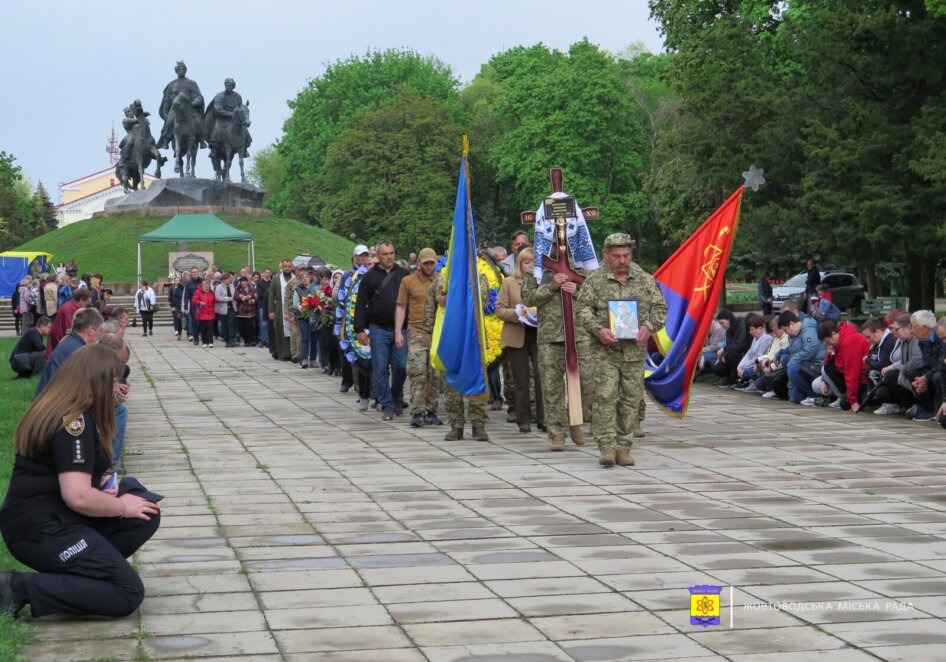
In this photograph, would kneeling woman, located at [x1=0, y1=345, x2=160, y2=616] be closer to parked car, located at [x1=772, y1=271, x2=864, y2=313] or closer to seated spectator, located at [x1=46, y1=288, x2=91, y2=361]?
seated spectator, located at [x1=46, y1=288, x2=91, y2=361]

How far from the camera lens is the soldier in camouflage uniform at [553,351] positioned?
13.1 meters

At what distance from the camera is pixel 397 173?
79062 mm

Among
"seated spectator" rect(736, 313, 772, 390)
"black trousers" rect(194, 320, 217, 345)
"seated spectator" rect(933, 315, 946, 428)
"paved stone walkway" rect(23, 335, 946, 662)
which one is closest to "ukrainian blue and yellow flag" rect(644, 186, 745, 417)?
"paved stone walkway" rect(23, 335, 946, 662)

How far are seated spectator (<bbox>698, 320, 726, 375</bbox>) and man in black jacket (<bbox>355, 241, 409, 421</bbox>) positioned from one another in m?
6.15

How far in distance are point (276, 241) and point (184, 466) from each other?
5068 centimetres

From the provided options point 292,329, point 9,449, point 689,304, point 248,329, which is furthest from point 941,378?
point 248,329

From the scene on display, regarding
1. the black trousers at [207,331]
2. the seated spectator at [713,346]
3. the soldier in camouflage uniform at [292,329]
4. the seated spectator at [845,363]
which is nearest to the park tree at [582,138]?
the black trousers at [207,331]

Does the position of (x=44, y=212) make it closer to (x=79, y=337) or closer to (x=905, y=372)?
(x=905, y=372)

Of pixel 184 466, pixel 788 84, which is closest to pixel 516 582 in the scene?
pixel 184 466

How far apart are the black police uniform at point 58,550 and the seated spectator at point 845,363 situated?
11.2 m

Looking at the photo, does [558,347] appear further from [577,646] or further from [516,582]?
[577,646]

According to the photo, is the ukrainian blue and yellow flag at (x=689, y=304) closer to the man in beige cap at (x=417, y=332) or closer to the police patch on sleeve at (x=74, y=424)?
the man in beige cap at (x=417, y=332)

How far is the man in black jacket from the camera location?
51.6 ft

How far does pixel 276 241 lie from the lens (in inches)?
2459
